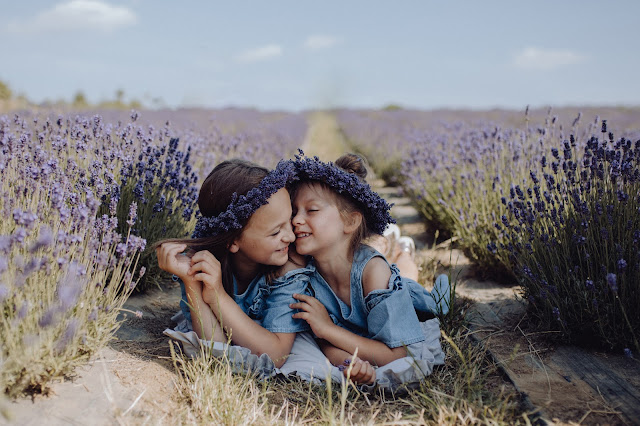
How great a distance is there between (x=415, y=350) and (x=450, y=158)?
11.3 ft

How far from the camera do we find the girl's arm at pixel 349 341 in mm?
2248

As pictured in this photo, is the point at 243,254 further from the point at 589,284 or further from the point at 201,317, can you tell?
the point at 589,284

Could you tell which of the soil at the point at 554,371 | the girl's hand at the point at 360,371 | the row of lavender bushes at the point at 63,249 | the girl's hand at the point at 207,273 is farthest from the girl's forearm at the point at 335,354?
the row of lavender bushes at the point at 63,249

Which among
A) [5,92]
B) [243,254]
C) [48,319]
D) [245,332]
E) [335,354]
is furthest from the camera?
[5,92]

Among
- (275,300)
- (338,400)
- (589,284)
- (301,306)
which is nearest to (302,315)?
(301,306)

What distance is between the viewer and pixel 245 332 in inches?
87.4

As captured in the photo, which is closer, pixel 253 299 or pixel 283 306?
pixel 283 306

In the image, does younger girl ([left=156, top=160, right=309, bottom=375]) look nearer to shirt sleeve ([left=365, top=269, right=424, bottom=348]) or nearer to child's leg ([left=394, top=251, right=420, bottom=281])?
shirt sleeve ([left=365, top=269, right=424, bottom=348])

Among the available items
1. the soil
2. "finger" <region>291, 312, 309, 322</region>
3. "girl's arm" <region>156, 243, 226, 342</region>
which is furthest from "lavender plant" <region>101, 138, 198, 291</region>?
the soil

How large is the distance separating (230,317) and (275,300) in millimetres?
227

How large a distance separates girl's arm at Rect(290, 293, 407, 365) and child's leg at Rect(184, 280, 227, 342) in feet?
1.11

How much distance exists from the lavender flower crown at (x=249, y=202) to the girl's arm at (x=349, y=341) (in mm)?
454

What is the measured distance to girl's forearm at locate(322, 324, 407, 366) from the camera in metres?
2.25

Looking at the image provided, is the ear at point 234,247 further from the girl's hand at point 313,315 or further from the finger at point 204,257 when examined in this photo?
the girl's hand at point 313,315
